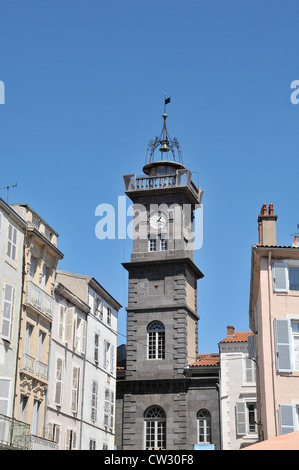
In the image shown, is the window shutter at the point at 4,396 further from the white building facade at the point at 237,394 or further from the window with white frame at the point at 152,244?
the window with white frame at the point at 152,244

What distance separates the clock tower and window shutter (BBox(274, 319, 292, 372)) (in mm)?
21833

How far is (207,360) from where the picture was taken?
5169cm

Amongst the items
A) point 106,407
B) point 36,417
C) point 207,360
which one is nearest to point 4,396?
point 36,417

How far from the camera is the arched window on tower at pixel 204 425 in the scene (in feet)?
161

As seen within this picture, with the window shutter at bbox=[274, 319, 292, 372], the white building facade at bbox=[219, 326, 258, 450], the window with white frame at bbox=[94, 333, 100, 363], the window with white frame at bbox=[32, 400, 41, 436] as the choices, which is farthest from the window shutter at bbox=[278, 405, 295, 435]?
the white building facade at bbox=[219, 326, 258, 450]

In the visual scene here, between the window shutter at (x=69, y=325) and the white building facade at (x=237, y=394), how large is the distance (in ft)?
46.1

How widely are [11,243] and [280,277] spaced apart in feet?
35.1

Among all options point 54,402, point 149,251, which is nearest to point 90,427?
point 54,402

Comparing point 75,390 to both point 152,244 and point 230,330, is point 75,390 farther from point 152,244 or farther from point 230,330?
point 152,244

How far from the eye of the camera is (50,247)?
1326 inches

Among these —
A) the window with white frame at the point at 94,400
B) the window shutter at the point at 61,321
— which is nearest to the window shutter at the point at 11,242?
the window shutter at the point at 61,321
